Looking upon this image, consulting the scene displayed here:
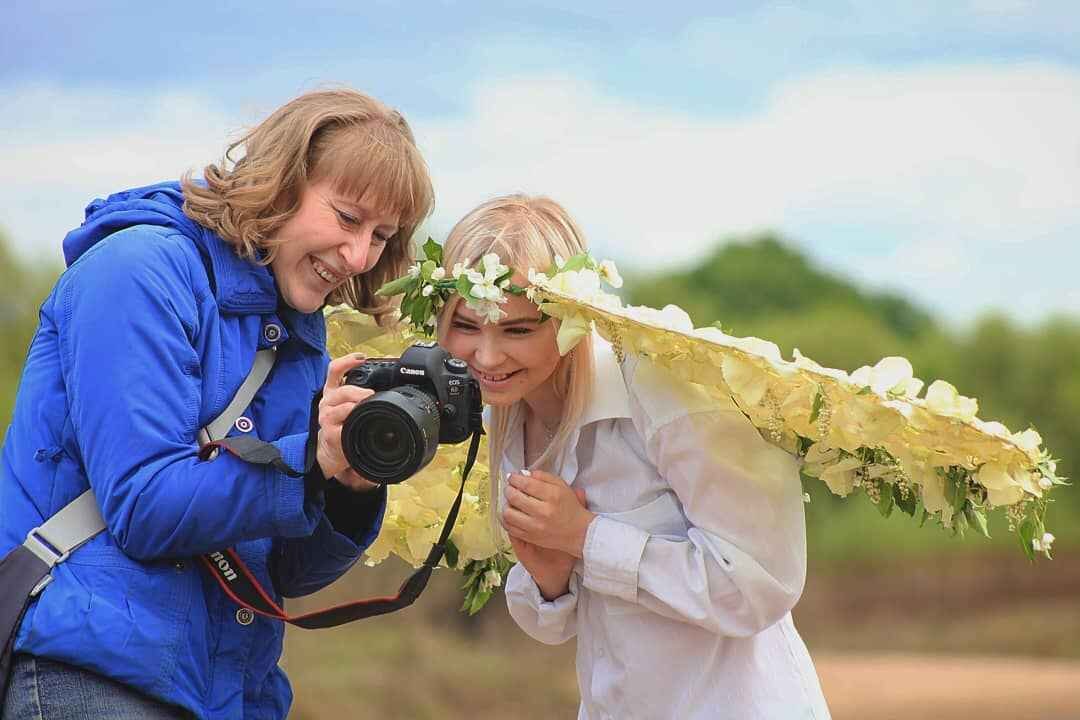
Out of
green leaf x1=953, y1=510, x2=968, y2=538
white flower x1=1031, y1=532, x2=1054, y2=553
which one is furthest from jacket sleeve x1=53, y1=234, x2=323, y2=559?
white flower x1=1031, y1=532, x2=1054, y2=553

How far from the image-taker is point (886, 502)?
2.30m

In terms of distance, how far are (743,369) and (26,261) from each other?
7362mm

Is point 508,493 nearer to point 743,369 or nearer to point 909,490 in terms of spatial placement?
point 743,369

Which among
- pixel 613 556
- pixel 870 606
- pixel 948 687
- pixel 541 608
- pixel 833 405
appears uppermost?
pixel 833 405

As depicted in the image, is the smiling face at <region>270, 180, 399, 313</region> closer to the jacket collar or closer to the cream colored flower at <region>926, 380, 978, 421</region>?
the jacket collar

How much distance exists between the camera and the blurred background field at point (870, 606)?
338 inches

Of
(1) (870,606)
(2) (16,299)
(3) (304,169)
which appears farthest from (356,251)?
(1) (870,606)

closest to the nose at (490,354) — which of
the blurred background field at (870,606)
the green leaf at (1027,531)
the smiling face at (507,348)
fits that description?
the smiling face at (507,348)

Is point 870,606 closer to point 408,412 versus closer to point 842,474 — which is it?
point 842,474

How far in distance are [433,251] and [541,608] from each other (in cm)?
71

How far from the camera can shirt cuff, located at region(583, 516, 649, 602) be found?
2338mm

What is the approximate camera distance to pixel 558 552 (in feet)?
8.17

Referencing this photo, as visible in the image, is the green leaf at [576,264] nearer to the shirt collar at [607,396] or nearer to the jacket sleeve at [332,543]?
the shirt collar at [607,396]

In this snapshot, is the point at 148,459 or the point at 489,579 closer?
the point at 148,459
